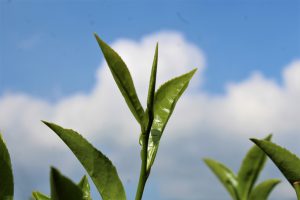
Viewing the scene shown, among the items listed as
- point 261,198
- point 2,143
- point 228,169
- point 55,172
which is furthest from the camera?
point 228,169

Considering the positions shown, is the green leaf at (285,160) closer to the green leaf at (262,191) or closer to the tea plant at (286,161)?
the tea plant at (286,161)

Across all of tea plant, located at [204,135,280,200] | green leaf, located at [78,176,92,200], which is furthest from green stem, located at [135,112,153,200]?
tea plant, located at [204,135,280,200]

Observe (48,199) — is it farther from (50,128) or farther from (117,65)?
(117,65)

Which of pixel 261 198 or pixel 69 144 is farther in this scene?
pixel 261 198

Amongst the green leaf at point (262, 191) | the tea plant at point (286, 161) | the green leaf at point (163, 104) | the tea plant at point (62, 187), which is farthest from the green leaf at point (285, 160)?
the green leaf at point (262, 191)

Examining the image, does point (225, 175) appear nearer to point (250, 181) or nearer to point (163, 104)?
point (250, 181)

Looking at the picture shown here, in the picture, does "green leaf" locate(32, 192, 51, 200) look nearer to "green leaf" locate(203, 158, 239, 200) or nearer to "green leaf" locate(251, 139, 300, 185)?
"green leaf" locate(251, 139, 300, 185)

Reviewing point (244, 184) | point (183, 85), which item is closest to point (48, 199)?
point (183, 85)

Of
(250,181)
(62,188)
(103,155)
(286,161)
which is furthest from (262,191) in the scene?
(62,188)
